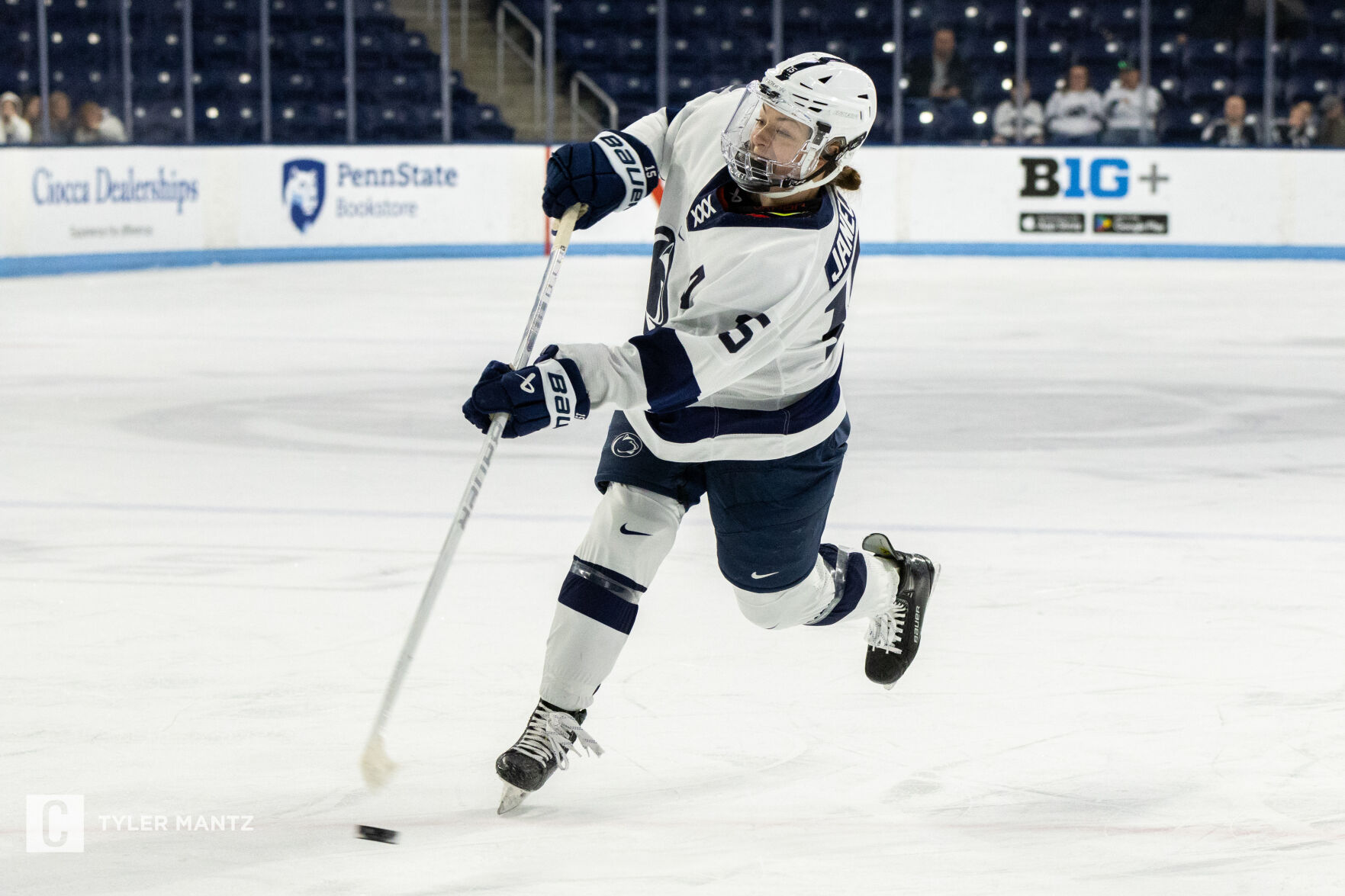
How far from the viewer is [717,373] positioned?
8.84 feet

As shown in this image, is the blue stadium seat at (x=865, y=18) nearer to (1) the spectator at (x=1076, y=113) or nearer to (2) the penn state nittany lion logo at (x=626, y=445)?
(1) the spectator at (x=1076, y=113)

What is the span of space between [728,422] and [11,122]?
39.3 ft

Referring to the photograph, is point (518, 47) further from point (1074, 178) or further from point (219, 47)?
point (1074, 178)

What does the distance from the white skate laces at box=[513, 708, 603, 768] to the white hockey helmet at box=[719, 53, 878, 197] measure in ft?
2.80

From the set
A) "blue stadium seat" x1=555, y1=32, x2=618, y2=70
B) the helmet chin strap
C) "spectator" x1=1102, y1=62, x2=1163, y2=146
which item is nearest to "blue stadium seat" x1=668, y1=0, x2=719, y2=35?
"blue stadium seat" x1=555, y1=32, x2=618, y2=70

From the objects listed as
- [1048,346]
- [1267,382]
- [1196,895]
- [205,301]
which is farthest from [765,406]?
[205,301]

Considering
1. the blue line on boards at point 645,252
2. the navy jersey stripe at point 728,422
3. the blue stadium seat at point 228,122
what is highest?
the navy jersey stripe at point 728,422

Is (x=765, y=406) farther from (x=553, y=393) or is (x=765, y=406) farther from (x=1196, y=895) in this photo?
(x=1196, y=895)

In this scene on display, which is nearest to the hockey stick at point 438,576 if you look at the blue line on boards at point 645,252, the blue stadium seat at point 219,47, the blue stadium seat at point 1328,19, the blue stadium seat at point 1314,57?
the blue line on boards at point 645,252

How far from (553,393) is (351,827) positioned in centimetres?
69

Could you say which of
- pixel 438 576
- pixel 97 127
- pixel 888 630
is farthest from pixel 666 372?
pixel 97 127

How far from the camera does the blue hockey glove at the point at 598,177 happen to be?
3.08 meters

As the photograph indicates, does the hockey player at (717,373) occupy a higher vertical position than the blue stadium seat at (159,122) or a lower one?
higher

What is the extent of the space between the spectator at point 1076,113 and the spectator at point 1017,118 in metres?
0.10
